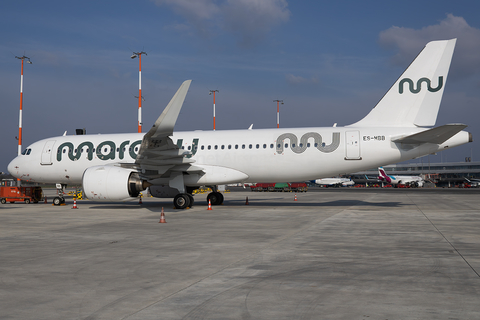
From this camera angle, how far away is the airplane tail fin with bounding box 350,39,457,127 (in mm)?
18344

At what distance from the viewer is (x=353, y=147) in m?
18.7

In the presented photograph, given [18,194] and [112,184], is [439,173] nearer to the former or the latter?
[18,194]

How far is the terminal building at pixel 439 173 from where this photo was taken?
10249 cm

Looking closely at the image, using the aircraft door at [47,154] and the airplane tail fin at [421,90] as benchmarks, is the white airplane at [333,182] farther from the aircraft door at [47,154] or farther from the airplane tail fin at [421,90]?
the aircraft door at [47,154]

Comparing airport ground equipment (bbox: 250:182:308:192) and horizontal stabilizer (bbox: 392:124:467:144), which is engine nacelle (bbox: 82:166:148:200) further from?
airport ground equipment (bbox: 250:182:308:192)

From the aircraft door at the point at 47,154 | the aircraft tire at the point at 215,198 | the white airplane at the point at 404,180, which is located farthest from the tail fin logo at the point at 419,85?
the white airplane at the point at 404,180

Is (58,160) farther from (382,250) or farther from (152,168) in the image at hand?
(382,250)

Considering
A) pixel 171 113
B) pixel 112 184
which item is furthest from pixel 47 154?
pixel 171 113

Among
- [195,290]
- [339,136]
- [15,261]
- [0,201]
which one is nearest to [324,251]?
[195,290]

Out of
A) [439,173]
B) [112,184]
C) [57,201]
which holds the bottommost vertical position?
[57,201]

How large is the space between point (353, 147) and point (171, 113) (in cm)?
873

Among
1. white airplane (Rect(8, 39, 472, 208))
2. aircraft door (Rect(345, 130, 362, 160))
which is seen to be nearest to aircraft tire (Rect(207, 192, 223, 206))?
white airplane (Rect(8, 39, 472, 208))

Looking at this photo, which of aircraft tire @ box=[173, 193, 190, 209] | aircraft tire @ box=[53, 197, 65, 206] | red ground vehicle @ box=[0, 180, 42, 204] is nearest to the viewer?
aircraft tire @ box=[173, 193, 190, 209]

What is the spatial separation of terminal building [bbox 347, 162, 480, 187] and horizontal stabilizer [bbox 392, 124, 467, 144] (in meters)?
81.5
